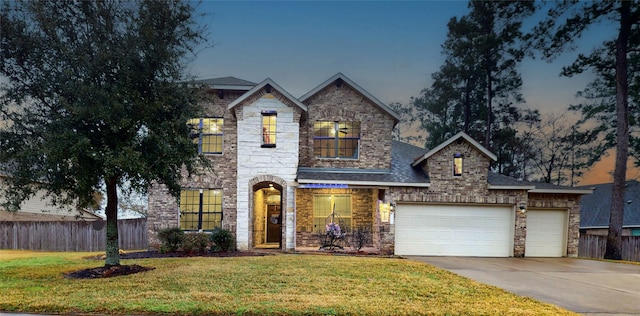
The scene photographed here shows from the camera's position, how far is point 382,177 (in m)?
14.4

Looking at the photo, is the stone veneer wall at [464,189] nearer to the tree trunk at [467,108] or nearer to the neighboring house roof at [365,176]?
the neighboring house roof at [365,176]

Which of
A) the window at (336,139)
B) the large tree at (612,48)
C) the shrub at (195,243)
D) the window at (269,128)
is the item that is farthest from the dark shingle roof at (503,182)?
the shrub at (195,243)

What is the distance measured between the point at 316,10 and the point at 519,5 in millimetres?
12029

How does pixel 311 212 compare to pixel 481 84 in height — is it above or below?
below

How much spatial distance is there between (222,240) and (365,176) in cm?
629

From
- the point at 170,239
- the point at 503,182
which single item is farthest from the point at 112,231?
the point at 503,182

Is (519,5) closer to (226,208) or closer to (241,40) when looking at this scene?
(241,40)

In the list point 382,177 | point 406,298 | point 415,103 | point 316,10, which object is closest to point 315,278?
Result: point 406,298

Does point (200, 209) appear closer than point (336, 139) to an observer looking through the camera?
Yes

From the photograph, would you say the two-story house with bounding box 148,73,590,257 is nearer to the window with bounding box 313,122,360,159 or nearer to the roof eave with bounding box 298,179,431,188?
the roof eave with bounding box 298,179,431,188

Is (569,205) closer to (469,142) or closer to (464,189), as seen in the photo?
(464,189)

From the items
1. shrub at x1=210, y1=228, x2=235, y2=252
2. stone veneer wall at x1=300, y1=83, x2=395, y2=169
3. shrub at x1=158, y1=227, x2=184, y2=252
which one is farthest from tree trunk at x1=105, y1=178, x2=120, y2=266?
stone veneer wall at x1=300, y1=83, x2=395, y2=169

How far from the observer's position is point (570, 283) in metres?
8.38

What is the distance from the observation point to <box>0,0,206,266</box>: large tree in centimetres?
784
